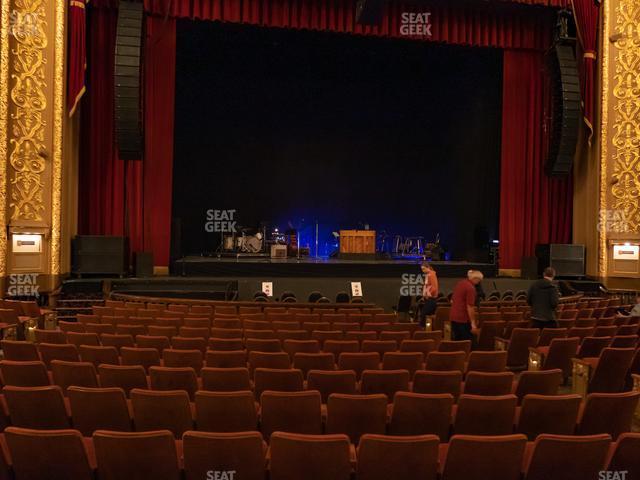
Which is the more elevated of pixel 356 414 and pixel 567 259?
pixel 567 259

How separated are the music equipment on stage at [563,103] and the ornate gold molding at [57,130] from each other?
407 inches

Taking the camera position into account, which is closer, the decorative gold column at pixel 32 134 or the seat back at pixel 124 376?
the seat back at pixel 124 376

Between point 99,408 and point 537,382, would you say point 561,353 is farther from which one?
point 99,408

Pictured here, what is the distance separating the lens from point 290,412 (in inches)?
129

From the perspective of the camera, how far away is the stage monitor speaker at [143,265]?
40.1ft

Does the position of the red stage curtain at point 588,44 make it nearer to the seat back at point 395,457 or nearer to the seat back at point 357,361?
the seat back at point 357,361

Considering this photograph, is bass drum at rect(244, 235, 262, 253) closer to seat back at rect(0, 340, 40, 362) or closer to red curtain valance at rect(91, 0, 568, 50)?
red curtain valance at rect(91, 0, 568, 50)

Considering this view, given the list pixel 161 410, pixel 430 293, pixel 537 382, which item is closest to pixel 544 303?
pixel 430 293

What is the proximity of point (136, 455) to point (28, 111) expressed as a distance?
977cm

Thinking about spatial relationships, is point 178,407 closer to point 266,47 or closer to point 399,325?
point 399,325

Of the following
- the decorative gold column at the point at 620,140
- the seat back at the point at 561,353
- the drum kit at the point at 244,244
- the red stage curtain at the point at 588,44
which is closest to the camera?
the seat back at the point at 561,353

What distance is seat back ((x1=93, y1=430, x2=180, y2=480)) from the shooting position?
8.10 ft


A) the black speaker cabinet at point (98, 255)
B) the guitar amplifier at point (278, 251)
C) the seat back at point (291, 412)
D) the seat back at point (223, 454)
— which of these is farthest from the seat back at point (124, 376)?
the guitar amplifier at point (278, 251)

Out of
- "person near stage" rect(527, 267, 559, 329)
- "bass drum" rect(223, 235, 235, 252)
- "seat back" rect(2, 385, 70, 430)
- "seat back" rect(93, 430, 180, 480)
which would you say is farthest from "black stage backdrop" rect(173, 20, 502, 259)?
"seat back" rect(93, 430, 180, 480)
